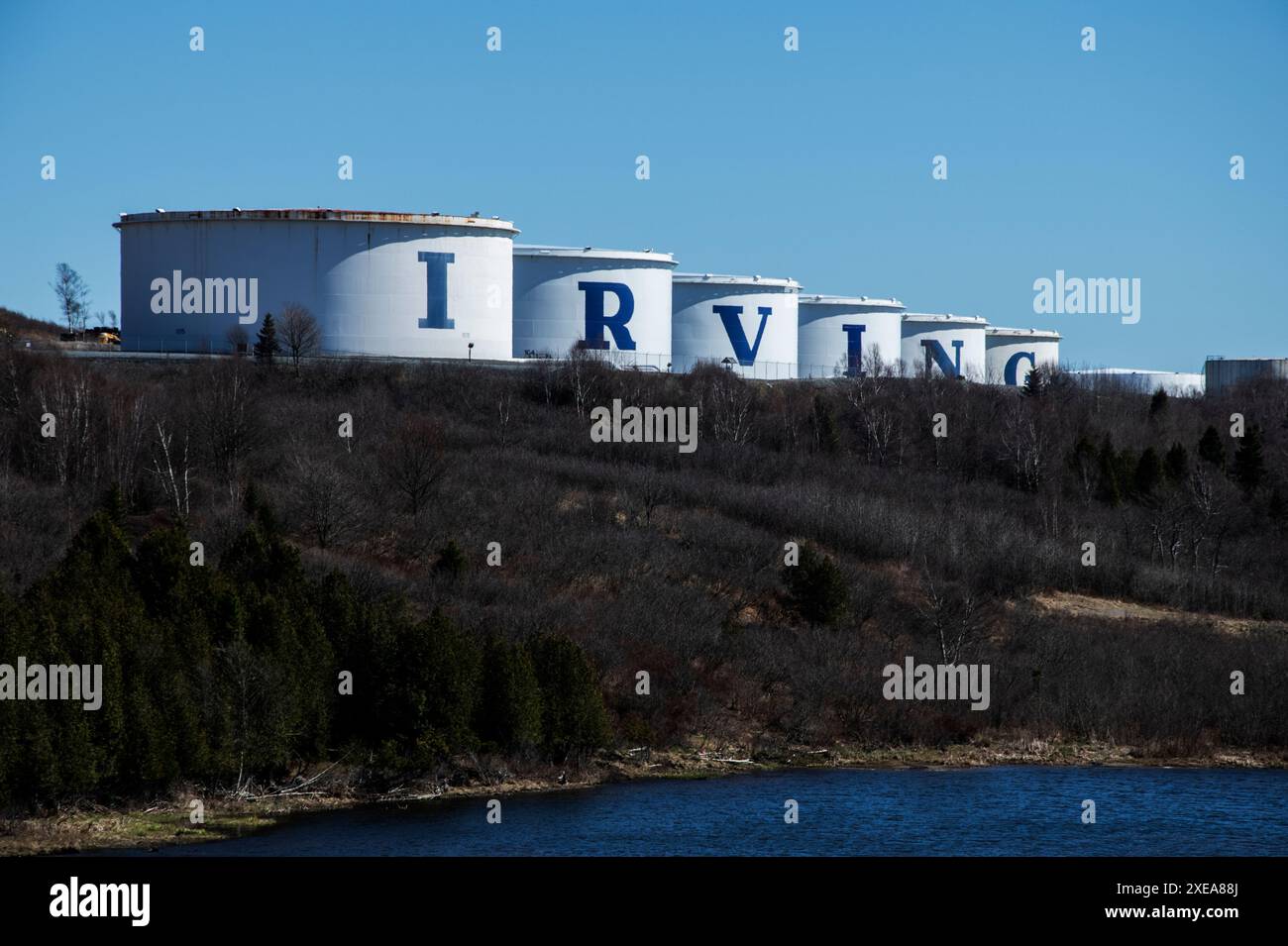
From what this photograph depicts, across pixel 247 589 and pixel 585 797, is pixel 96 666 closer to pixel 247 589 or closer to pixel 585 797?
pixel 247 589

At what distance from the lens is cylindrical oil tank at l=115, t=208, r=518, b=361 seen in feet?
207

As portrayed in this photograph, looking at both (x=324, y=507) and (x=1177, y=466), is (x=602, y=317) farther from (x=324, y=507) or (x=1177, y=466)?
(x=324, y=507)

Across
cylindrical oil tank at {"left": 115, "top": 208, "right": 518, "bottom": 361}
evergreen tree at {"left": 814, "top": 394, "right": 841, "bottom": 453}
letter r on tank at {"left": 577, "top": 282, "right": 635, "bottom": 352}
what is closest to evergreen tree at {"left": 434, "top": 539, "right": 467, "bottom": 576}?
cylindrical oil tank at {"left": 115, "top": 208, "right": 518, "bottom": 361}

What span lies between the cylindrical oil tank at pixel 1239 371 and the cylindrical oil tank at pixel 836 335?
2416cm

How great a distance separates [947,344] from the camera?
9481cm

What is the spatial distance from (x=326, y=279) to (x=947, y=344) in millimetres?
43273

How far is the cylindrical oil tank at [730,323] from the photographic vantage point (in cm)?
7775

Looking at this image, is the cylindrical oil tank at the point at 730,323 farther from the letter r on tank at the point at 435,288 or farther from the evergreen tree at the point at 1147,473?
the evergreen tree at the point at 1147,473

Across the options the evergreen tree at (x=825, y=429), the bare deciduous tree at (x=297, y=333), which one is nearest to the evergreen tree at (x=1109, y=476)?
the evergreen tree at (x=825, y=429)

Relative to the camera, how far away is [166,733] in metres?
30.7

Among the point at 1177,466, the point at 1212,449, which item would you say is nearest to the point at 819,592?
the point at 1177,466

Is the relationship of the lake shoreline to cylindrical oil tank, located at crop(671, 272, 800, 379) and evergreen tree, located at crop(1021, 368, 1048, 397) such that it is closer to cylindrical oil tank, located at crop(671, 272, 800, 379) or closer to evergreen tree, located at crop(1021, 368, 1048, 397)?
cylindrical oil tank, located at crop(671, 272, 800, 379)
